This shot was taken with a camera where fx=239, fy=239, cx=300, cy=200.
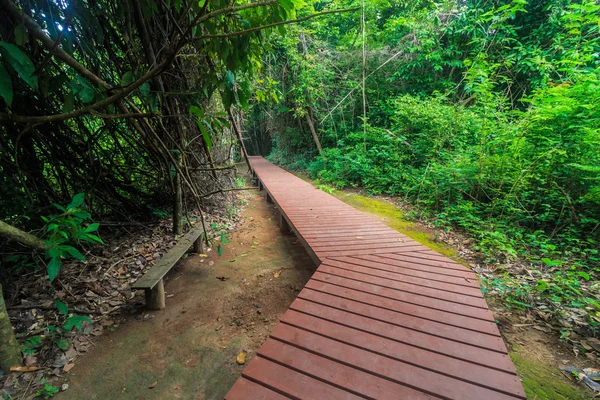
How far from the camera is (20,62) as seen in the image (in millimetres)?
973

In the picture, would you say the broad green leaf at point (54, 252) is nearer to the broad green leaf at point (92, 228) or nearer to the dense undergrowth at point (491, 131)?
the broad green leaf at point (92, 228)

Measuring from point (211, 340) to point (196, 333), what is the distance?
187 mm

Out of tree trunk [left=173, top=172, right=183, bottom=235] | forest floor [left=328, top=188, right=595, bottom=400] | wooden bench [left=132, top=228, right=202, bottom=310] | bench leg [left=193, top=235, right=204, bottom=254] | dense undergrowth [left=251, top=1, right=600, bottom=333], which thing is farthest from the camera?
bench leg [left=193, top=235, right=204, bottom=254]

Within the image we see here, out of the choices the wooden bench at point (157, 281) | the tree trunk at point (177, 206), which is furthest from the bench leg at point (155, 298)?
the tree trunk at point (177, 206)

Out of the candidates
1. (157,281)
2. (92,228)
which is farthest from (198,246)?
(92,228)

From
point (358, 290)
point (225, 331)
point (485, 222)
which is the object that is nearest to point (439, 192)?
point (485, 222)

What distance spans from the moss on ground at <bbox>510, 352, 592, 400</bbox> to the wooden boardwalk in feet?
1.63

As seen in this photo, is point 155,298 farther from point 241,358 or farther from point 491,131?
point 491,131

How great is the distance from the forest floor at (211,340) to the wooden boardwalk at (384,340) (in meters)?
0.59

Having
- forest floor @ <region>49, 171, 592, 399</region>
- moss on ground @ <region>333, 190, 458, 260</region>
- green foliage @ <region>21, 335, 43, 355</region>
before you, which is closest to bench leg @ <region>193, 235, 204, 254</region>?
forest floor @ <region>49, 171, 592, 399</region>

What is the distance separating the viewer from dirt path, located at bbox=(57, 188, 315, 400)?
1.78 metres

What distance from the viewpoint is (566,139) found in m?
3.49

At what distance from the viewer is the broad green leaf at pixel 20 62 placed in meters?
0.96

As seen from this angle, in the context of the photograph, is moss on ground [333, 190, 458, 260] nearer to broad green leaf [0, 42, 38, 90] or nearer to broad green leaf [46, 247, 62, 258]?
broad green leaf [46, 247, 62, 258]
